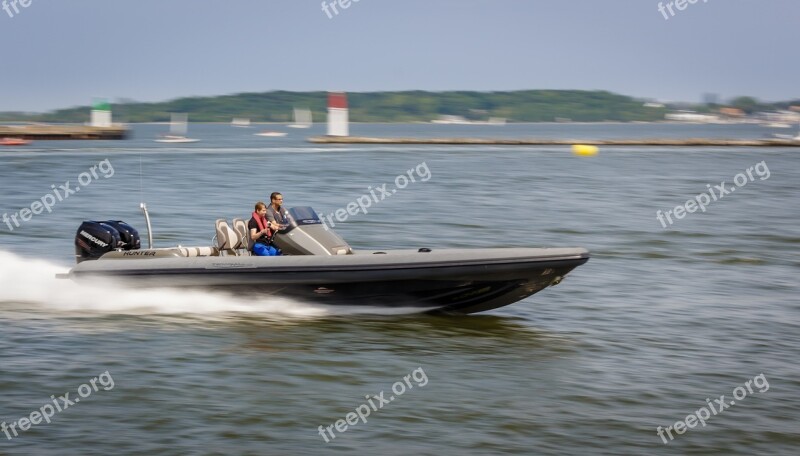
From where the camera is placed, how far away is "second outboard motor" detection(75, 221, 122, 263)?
13.0 meters

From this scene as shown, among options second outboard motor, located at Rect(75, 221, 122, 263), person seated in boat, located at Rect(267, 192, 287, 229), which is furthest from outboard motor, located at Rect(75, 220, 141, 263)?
person seated in boat, located at Rect(267, 192, 287, 229)

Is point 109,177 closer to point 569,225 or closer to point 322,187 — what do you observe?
point 322,187

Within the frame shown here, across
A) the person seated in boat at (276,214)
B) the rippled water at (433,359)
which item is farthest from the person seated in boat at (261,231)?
the rippled water at (433,359)

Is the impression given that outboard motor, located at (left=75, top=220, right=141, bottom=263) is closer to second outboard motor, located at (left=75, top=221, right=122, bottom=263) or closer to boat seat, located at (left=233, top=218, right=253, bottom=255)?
second outboard motor, located at (left=75, top=221, right=122, bottom=263)

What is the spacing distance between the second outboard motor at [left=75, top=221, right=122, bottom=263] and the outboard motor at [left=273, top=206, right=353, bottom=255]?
2.13 metres

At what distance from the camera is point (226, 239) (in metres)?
12.7

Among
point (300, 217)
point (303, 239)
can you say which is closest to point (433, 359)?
point (303, 239)

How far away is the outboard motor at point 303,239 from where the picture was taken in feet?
41.0

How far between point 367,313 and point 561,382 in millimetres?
3305

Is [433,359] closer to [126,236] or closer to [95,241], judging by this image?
[126,236]

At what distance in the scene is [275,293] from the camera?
12.4m

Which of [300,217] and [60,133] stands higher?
Answer: [60,133]

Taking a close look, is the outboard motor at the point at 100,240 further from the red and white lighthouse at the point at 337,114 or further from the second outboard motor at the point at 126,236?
the red and white lighthouse at the point at 337,114

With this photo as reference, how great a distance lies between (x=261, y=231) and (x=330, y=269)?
105 cm
